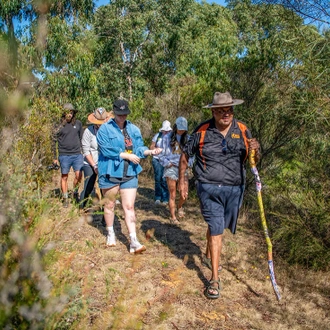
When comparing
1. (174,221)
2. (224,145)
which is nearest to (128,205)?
(224,145)

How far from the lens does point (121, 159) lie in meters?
4.85

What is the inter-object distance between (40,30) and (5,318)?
133cm

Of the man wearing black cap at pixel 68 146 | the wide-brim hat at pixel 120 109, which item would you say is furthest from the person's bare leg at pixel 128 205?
the man wearing black cap at pixel 68 146

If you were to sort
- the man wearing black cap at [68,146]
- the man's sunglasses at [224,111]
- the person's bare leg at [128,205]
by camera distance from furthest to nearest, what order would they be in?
the man wearing black cap at [68,146] → the person's bare leg at [128,205] → the man's sunglasses at [224,111]

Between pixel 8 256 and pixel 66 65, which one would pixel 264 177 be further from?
pixel 66 65

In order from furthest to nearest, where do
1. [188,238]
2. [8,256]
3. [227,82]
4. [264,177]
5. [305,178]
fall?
[227,82] < [264,177] < [188,238] < [305,178] < [8,256]

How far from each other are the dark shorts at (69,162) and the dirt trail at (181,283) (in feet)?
5.00

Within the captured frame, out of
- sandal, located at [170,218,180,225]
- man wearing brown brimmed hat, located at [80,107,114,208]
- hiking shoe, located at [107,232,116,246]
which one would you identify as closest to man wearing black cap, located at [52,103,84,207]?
man wearing brown brimmed hat, located at [80,107,114,208]

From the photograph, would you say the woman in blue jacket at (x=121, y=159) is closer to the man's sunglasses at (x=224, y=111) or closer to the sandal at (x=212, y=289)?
the man's sunglasses at (x=224, y=111)

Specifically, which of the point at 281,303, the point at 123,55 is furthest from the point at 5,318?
the point at 123,55

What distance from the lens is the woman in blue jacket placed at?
483 cm

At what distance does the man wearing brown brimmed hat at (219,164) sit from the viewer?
4102 mm

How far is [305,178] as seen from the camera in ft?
16.6

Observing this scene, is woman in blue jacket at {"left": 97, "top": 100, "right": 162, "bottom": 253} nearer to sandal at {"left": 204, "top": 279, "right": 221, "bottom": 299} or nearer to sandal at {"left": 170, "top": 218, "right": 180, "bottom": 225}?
sandal at {"left": 204, "top": 279, "right": 221, "bottom": 299}
